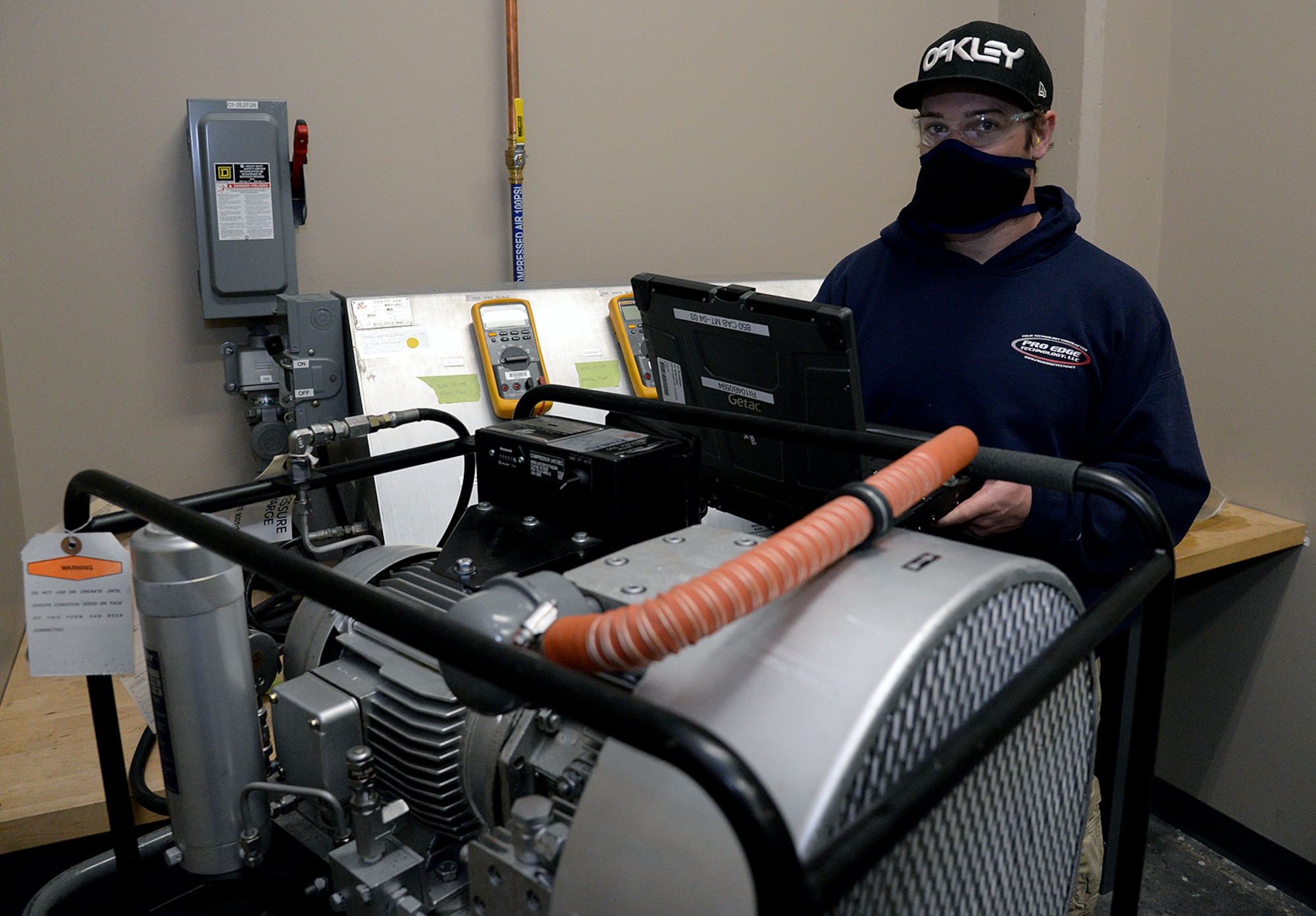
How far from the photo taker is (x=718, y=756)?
0.39 metres

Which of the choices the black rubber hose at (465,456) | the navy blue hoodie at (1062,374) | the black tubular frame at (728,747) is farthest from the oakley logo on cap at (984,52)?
the black rubber hose at (465,456)

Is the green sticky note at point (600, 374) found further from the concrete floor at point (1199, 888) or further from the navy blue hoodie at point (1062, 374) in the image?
the concrete floor at point (1199, 888)

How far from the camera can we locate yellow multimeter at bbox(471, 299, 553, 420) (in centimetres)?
170

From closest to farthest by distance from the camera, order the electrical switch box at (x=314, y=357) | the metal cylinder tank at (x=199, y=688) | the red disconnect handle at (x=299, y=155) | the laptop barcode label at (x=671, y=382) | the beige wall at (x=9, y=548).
→ the metal cylinder tank at (x=199, y=688) < the laptop barcode label at (x=671, y=382) < the beige wall at (x=9, y=548) < the electrical switch box at (x=314, y=357) < the red disconnect handle at (x=299, y=155)

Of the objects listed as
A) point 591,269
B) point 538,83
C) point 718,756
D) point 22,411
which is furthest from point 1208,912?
point 22,411

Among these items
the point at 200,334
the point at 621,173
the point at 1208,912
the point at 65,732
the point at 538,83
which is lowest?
the point at 1208,912

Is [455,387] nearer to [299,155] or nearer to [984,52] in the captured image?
[299,155]

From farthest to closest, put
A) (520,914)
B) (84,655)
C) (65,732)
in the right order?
(65,732), (84,655), (520,914)

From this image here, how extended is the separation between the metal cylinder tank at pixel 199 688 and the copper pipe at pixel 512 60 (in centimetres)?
144

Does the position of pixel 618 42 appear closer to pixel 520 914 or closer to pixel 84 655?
pixel 84 655

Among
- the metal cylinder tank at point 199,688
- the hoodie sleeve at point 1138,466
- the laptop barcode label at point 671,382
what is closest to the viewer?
the metal cylinder tank at point 199,688

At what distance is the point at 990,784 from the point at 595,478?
0.45 m

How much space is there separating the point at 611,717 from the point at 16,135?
1.80 m

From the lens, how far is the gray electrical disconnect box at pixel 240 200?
67.2 inches
